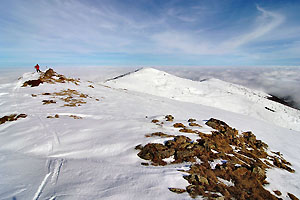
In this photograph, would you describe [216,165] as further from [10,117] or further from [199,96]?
[199,96]

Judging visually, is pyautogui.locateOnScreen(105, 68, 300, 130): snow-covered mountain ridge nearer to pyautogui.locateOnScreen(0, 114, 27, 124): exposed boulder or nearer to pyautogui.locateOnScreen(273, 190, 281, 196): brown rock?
pyautogui.locateOnScreen(0, 114, 27, 124): exposed boulder

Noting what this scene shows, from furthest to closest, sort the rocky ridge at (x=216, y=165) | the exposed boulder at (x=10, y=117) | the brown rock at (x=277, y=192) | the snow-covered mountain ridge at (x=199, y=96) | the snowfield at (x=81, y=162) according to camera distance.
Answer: the snow-covered mountain ridge at (x=199, y=96) → the exposed boulder at (x=10, y=117) → the brown rock at (x=277, y=192) → the rocky ridge at (x=216, y=165) → the snowfield at (x=81, y=162)

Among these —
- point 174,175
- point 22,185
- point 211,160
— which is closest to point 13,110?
point 22,185

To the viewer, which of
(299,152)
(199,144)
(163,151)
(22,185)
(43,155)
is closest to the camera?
(22,185)

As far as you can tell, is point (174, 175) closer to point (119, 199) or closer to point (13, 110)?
point (119, 199)

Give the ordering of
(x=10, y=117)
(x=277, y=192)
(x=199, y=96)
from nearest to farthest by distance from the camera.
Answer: (x=277, y=192) → (x=10, y=117) → (x=199, y=96)

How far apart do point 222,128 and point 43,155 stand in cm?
785

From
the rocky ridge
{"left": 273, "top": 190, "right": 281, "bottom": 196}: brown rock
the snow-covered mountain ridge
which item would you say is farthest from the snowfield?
the snow-covered mountain ridge

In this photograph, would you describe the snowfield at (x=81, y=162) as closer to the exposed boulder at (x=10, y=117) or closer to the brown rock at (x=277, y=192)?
the brown rock at (x=277, y=192)

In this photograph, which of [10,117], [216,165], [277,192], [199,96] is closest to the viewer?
[277,192]

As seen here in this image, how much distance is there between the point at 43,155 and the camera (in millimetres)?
4602

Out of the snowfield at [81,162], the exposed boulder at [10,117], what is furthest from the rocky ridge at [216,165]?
the exposed boulder at [10,117]

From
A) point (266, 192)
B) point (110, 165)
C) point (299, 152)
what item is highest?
point (110, 165)

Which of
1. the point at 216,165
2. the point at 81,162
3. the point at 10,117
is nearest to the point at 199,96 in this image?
the point at 216,165
